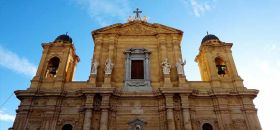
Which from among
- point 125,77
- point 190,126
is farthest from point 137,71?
point 190,126

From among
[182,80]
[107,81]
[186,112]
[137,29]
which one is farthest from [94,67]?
[186,112]

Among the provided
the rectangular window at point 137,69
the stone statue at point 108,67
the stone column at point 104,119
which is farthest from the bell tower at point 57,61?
the rectangular window at point 137,69

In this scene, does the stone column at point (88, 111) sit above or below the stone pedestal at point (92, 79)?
below

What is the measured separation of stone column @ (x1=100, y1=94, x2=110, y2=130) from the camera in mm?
15886

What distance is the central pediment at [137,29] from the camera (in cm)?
2180

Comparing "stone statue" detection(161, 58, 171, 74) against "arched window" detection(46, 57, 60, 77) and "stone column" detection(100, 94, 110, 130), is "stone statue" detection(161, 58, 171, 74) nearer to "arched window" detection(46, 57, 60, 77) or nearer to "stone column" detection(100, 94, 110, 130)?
"stone column" detection(100, 94, 110, 130)

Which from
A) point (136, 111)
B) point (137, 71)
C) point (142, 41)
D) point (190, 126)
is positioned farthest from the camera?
point (142, 41)

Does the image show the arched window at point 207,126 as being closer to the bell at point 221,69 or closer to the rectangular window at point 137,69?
the bell at point 221,69

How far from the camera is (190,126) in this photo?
15.9 metres

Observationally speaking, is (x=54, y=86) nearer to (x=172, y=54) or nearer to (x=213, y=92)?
(x=172, y=54)

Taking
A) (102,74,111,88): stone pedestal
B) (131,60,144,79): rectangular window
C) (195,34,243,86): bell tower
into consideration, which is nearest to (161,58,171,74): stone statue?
(131,60,144,79): rectangular window

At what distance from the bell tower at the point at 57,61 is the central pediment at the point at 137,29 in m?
2.48

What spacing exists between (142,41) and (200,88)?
608 centimetres

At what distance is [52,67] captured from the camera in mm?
20109
